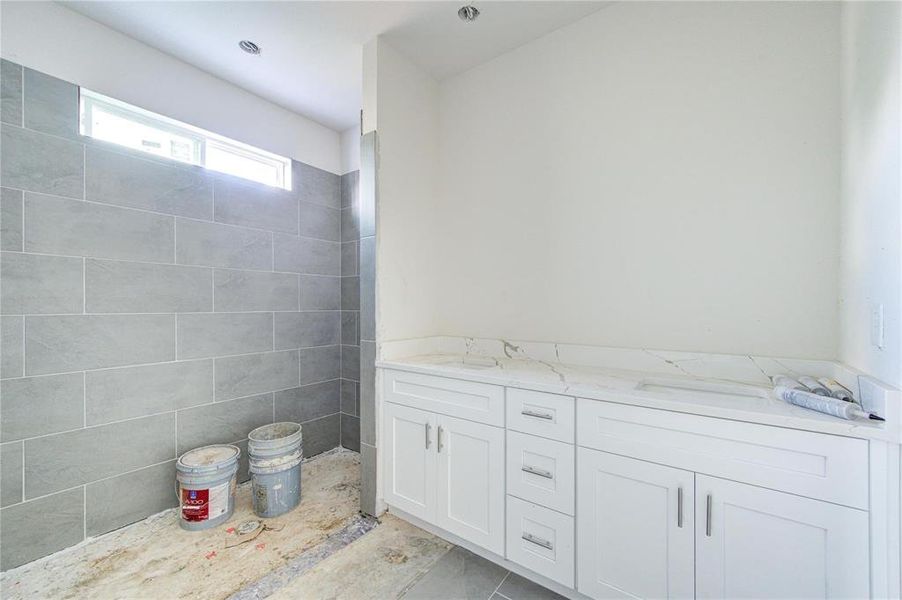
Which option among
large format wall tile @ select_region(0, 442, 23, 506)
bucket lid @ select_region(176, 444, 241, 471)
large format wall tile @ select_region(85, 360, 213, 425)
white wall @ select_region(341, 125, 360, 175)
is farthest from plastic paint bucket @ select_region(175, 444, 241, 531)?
white wall @ select_region(341, 125, 360, 175)

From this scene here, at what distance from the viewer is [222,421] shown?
2.29 metres

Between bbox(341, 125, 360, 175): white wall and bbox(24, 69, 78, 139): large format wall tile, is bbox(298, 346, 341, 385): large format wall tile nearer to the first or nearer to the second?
bbox(341, 125, 360, 175): white wall

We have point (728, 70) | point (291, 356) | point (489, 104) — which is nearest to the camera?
point (728, 70)

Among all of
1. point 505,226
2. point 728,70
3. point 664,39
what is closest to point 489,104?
point 505,226

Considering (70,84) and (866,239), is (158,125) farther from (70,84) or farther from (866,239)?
(866,239)

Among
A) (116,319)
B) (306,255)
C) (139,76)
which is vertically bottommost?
(116,319)

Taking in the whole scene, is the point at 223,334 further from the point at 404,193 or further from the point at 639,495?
the point at 639,495

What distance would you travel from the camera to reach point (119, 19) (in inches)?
72.8

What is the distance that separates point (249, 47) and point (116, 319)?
1.70 m

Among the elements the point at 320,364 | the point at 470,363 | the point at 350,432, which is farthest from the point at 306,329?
the point at 470,363

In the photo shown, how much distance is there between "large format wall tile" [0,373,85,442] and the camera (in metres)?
1.60

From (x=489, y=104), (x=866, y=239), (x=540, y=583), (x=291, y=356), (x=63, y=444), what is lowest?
(x=540, y=583)

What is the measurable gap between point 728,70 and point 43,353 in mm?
3424

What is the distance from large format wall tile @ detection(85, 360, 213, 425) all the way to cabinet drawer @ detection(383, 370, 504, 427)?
3.92 feet
